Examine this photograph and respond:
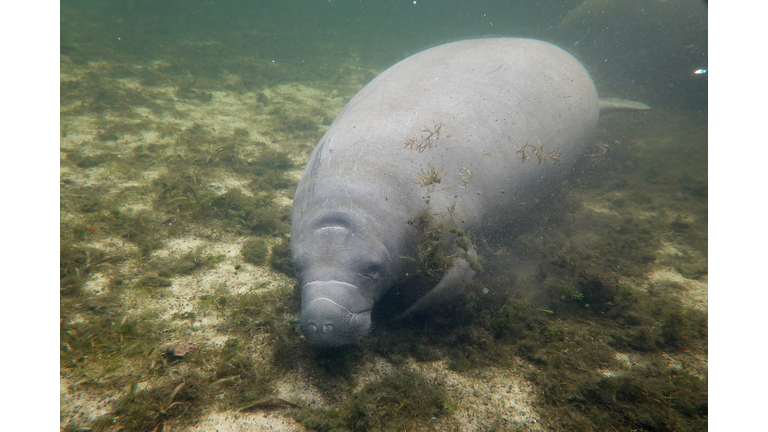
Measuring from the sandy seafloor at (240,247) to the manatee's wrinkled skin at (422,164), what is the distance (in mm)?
530

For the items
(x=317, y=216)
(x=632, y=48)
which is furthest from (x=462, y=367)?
(x=632, y=48)

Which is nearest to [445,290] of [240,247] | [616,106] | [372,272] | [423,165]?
[372,272]

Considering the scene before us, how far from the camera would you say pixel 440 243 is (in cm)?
281

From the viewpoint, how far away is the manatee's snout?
224 cm

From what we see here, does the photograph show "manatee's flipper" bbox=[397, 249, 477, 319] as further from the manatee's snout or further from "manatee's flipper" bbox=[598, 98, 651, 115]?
"manatee's flipper" bbox=[598, 98, 651, 115]

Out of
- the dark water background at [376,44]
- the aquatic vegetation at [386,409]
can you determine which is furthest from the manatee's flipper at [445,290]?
the dark water background at [376,44]

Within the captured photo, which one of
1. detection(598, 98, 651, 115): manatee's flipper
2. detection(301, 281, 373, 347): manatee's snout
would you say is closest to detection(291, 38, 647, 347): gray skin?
detection(301, 281, 373, 347): manatee's snout

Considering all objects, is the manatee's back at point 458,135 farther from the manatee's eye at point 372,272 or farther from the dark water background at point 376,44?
the dark water background at point 376,44

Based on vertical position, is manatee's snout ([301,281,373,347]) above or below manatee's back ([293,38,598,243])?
below

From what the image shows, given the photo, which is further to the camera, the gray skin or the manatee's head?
the gray skin

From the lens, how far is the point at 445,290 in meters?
2.79

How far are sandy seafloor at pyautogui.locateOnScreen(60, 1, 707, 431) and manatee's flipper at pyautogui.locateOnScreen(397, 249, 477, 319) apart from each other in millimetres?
375

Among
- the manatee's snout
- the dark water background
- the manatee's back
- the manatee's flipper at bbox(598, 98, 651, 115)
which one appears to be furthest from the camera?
the dark water background

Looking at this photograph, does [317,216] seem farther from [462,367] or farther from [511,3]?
[511,3]
